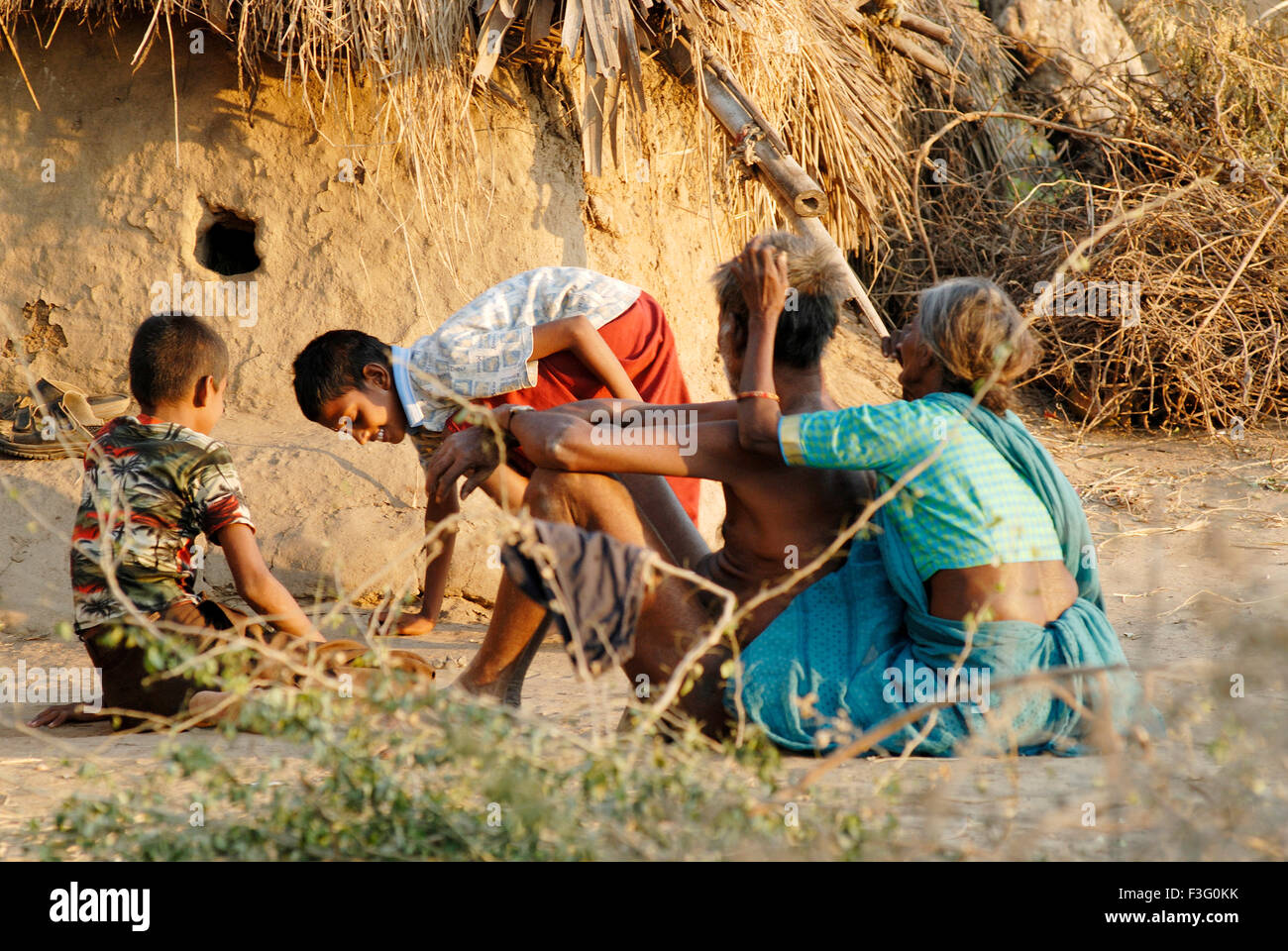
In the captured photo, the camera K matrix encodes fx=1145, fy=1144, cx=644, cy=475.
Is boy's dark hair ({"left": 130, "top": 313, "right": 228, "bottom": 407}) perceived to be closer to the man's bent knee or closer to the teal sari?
the man's bent knee

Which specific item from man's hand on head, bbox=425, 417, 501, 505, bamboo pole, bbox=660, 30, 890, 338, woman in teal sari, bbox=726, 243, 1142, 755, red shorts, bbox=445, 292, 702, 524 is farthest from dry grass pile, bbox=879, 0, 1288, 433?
man's hand on head, bbox=425, 417, 501, 505

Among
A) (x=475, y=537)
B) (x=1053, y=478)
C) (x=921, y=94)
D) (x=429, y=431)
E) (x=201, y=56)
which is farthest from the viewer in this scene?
(x=921, y=94)

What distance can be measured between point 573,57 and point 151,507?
229 centimetres

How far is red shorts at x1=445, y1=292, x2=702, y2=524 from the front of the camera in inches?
143

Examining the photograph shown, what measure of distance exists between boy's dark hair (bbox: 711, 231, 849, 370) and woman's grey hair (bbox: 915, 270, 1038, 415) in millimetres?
266

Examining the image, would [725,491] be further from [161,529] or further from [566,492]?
[161,529]

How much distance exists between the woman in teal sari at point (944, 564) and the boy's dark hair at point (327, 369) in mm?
1329

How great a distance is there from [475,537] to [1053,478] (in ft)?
7.95

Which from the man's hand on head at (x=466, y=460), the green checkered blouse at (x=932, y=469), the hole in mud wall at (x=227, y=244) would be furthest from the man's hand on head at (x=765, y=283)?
the hole in mud wall at (x=227, y=244)

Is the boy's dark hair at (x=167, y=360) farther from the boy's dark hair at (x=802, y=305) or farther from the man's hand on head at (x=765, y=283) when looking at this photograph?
the man's hand on head at (x=765, y=283)

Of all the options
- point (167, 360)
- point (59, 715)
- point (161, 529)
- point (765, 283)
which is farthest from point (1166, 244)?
point (59, 715)

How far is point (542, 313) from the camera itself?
3.66 meters
